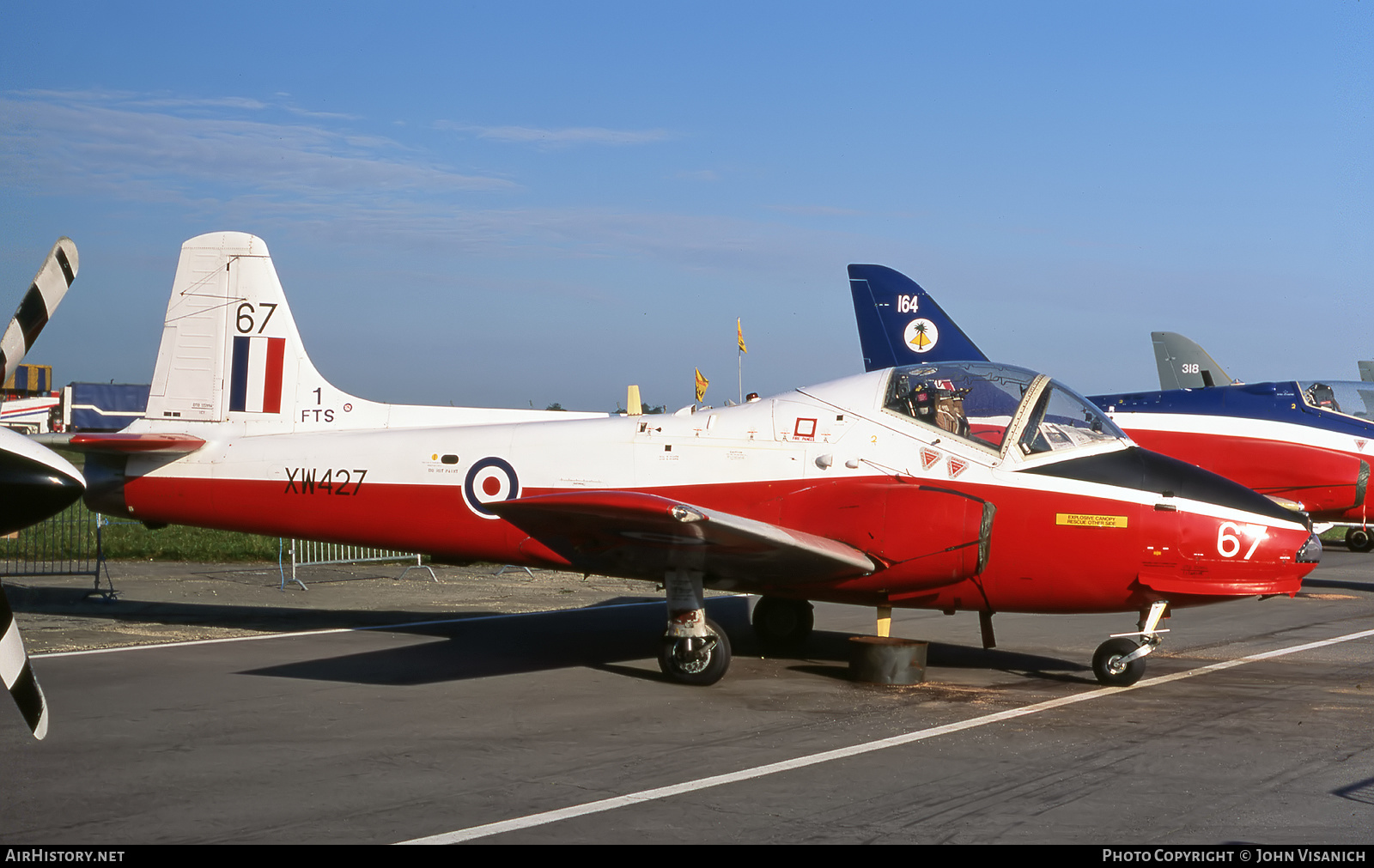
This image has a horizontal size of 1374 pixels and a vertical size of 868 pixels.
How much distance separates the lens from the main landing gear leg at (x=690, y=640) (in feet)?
31.9

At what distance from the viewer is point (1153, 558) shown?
30.2ft

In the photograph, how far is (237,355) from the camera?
11.6 m

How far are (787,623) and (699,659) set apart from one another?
2485 mm

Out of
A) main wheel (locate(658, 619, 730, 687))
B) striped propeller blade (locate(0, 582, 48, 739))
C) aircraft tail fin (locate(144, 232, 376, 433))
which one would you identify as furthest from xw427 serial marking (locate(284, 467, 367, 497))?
striped propeller blade (locate(0, 582, 48, 739))

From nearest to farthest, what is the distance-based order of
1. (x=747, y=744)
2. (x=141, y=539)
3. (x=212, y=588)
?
(x=747, y=744), (x=212, y=588), (x=141, y=539)

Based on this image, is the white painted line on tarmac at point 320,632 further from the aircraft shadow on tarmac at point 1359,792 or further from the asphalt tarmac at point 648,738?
the aircraft shadow on tarmac at point 1359,792

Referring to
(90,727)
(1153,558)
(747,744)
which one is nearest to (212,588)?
(90,727)

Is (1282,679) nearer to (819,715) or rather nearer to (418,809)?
(819,715)

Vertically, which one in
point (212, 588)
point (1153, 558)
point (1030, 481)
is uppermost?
point (1030, 481)

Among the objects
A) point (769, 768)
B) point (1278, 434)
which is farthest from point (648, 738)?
point (1278, 434)

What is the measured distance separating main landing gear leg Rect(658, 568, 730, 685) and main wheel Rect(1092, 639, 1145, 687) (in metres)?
3.26

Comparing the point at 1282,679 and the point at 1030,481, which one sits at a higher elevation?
the point at 1030,481

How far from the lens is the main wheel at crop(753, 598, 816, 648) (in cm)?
1200

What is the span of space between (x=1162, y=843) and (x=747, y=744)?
9.48 ft
